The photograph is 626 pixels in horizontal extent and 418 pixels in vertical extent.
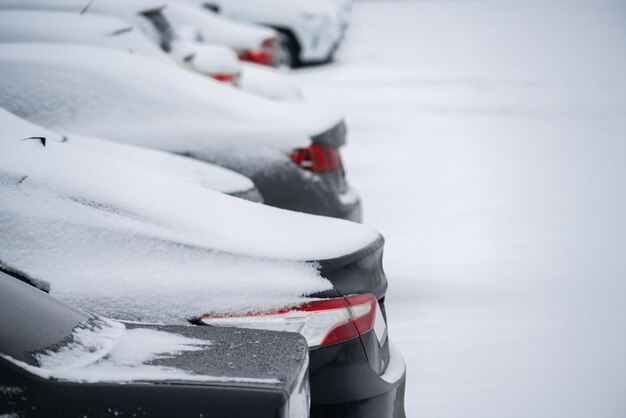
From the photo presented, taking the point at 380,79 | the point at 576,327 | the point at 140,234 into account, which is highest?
the point at 140,234

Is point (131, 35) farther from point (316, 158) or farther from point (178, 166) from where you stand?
point (178, 166)

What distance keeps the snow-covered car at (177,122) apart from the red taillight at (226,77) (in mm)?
3176

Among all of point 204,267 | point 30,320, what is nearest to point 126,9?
point 204,267

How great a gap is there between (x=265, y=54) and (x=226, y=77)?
3.99 metres

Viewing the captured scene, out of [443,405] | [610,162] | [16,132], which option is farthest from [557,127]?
[16,132]

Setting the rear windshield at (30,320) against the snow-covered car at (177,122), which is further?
the snow-covered car at (177,122)

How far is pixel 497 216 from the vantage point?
25.1 feet

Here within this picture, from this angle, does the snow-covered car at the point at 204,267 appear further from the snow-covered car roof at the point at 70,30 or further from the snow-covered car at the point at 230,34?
the snow-covered car at the point at 230,34

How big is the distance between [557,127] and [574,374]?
783 cm

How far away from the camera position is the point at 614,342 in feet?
16.2

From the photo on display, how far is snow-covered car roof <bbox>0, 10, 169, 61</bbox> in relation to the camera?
658cm

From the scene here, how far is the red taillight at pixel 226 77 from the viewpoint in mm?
9036

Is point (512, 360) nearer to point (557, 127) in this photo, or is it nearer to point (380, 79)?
point (557, 127)

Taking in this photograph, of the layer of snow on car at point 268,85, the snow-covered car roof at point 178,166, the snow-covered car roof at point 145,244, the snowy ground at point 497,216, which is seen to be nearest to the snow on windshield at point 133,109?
the snow-covered car roof at point 178,166
